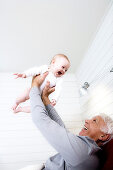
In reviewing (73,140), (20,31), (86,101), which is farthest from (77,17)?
(73,140)

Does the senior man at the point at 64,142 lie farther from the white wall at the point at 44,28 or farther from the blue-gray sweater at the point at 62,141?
the white wall at the point at 44,28

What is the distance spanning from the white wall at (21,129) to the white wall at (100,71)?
0.37 metres

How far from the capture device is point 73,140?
3.88ft

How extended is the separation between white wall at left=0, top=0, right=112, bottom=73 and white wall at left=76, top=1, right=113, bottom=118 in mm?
192

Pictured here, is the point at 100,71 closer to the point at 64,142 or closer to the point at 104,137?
the point at 104,137

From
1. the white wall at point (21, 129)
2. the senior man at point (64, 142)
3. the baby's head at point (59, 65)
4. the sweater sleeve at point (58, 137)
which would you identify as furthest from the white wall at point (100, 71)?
the sweater sleeve at point (58, 137)

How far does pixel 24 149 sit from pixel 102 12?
2.67m

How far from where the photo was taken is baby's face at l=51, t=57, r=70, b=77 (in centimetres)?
166

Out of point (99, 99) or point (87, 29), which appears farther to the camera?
point (87, 29)

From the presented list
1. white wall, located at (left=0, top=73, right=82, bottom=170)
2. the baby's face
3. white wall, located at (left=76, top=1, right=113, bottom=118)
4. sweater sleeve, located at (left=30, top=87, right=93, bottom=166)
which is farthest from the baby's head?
white wall, located at (left=0, top=73, right=82, bottom=170)

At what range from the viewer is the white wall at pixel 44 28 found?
260 centimetres

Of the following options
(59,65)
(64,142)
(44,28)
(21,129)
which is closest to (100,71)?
(44,28)

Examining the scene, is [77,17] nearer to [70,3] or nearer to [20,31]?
[70,3]

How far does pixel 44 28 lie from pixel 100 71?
1.21m
